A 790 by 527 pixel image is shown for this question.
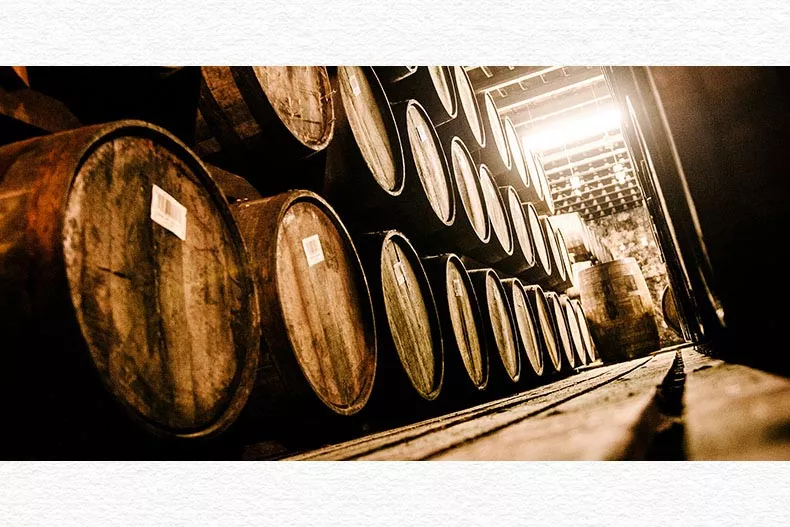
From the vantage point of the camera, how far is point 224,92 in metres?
1.64

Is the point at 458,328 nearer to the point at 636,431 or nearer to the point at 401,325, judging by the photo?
the point at 401,325

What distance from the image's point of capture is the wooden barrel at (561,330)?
5.46 m

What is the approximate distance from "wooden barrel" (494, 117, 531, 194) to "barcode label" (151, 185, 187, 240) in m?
4.43

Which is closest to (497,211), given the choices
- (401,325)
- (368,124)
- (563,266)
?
(368,124)

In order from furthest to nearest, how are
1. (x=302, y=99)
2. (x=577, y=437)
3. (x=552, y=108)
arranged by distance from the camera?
(x=552, y=108)
(x=302, y=99)
(x=577, y=437)

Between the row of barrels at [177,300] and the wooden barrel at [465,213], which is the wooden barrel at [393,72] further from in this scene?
the row of barrels at [177,300]

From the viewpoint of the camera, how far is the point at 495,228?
13.8ft

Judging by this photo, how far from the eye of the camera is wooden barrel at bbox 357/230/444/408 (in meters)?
2.03

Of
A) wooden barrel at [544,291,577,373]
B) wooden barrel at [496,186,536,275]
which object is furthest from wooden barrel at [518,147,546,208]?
wooden barrel at [544,291,577,373]

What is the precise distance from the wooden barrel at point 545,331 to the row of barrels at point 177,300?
2.56 m

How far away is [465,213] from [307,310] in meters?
1.82

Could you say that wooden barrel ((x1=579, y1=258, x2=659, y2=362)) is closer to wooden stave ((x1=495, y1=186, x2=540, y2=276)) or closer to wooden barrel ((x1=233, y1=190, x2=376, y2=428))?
wooden stave ((x1=495, y1=186, x2=540, y2=276))

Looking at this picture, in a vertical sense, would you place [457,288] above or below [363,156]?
below
